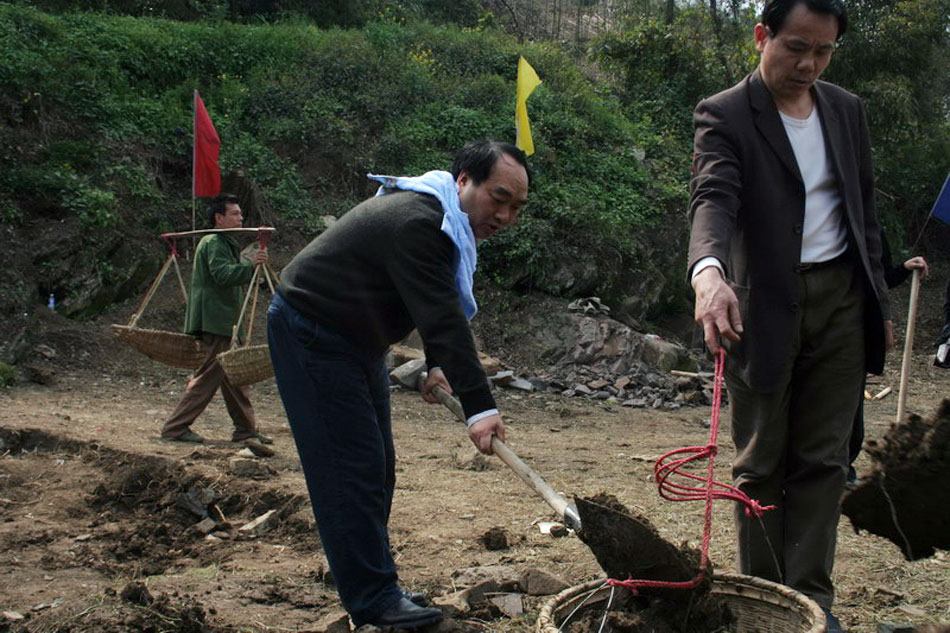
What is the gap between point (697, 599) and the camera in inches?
104

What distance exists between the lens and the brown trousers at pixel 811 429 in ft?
9.75

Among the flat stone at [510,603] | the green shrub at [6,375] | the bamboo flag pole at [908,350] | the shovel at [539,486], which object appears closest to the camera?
the shovel at [539,486]

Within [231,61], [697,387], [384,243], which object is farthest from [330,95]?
[384,243]

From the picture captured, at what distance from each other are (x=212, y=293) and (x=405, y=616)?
4624mm

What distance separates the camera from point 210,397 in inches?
275

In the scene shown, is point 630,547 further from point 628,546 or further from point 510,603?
point 510,603

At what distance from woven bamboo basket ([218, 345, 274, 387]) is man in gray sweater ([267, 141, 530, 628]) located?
11.3 ft

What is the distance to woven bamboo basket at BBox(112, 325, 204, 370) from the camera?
23.7 feet

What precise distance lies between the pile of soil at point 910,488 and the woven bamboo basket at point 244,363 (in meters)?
4.54

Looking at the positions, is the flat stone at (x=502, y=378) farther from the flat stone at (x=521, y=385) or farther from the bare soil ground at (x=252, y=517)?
the bare soil ground at (x=252, y=517)

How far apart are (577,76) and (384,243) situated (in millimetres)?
16700

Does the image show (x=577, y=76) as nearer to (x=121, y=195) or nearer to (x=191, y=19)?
(x=191, y=19)

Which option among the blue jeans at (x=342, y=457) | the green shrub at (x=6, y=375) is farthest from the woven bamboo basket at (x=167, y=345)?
the blue jeans at (x=342, y=457)

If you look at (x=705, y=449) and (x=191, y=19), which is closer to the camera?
(x=705, y=449)
